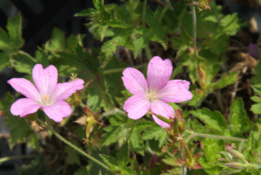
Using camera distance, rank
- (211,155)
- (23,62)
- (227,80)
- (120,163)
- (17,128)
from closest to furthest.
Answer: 1. (211,155)
2. (120,163)
3. (227,80)
4. (23,62)
5. (17,128)

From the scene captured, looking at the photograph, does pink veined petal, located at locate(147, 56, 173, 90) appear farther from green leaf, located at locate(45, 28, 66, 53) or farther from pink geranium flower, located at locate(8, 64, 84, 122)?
green leaf, located at locate(45, 28, 66, 53)

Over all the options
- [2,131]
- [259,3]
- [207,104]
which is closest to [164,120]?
[207,104]

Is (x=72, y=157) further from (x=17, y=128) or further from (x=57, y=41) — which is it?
(x=57, y=41)

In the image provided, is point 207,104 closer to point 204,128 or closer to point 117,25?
point 204,128

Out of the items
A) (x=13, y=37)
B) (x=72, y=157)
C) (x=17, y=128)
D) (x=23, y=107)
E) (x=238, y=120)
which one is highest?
(x=13, y=37)

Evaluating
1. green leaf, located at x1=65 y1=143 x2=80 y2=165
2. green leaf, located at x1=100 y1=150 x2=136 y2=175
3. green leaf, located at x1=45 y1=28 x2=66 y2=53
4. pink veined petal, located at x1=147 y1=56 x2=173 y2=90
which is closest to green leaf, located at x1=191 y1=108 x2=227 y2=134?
pink veined petal, located at x1=147 y1=56 x2=173 y2=90

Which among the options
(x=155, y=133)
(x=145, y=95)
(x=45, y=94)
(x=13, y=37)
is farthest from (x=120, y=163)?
(x=13, y=37)
